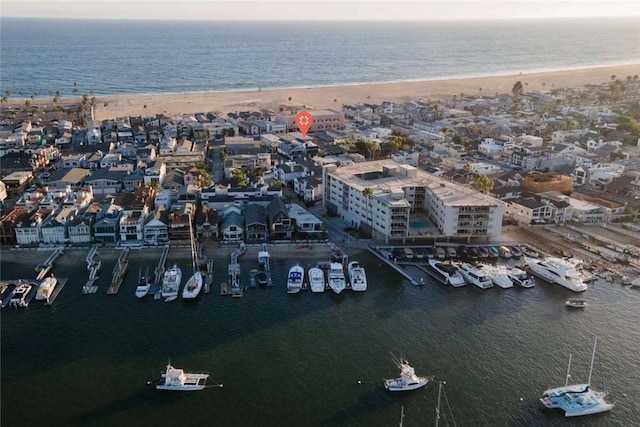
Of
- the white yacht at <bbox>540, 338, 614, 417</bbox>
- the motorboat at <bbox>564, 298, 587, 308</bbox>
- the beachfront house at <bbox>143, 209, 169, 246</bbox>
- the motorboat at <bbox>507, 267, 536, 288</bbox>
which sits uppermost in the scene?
the beachfront house at <bbox>143, 209, 169, 246</bbox>

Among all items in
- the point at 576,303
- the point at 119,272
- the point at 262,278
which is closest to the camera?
the point at 576,303

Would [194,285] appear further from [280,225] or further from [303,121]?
[303,121]

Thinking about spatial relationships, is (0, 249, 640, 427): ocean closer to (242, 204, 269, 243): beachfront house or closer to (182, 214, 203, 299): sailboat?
(182, 214, 203, 299): sailboat

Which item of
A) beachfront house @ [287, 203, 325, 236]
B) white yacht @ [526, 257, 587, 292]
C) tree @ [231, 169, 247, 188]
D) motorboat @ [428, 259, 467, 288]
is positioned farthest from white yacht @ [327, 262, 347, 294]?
tree @ [231, 169, 247, 188]

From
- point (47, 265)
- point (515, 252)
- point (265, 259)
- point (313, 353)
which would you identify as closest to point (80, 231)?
point (47, 265)

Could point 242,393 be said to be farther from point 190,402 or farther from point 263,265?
point 263,265

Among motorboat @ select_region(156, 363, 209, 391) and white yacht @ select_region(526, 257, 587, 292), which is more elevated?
white yacht @ select_region(526, 257, 587, 292)

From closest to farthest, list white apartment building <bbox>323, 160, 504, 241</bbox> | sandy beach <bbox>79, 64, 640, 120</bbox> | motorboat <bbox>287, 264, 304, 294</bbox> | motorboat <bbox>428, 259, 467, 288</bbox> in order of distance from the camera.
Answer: motorboat <bbox>287, 264, 304, 294</bbox>, motorboat <bbox>428, 259, 467, 288</bbox>, white apartment building <bbox>323, 160, 504, 241</bbox>, sandy beach <bbox>79, 64, 640, 120</bbox>

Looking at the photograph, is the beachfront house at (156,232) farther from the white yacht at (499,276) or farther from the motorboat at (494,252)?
the motorboat at (494,252)
